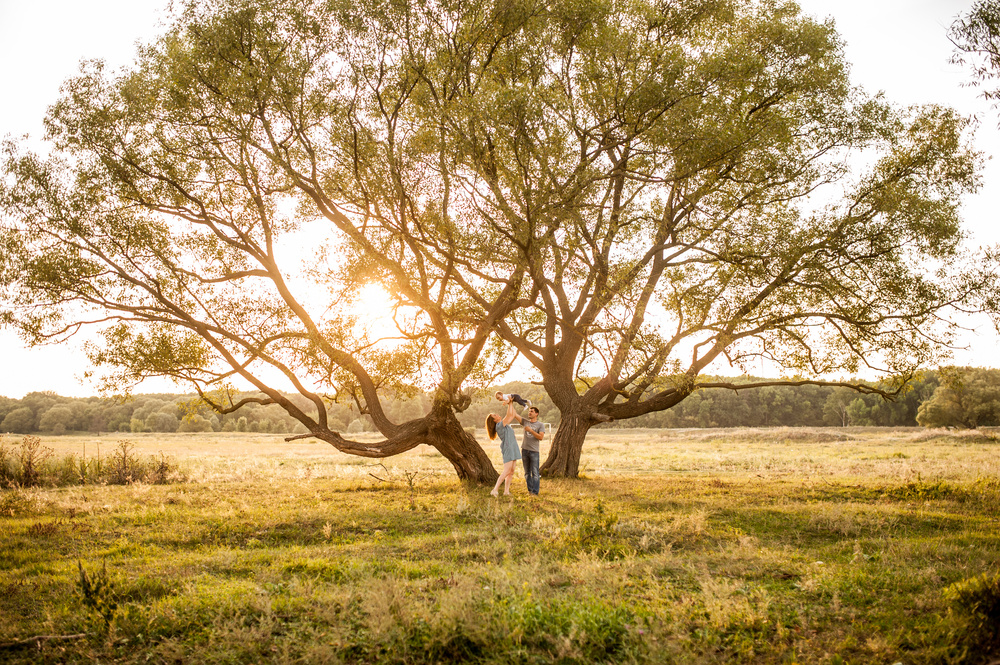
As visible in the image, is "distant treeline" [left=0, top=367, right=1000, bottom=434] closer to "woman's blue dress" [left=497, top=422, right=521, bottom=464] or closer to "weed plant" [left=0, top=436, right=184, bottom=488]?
"weed plant" [left=0, top=436, right=184, bottom=488]

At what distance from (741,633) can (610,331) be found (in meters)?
12.1

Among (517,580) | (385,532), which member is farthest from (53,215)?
(517,580)

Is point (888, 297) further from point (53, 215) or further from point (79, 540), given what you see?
point (53, 215)

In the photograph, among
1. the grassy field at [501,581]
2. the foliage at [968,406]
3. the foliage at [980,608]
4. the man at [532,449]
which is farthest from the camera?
the foliage at [968,406]

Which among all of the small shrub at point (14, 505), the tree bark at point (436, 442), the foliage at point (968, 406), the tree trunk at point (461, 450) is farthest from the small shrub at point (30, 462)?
the foliage at point (968, 406)

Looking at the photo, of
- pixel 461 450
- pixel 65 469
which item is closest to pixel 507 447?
pixel 461 450

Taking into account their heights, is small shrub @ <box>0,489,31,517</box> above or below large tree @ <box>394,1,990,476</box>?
below

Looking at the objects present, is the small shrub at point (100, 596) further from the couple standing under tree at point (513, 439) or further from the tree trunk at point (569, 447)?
the tree trunk at point (569, 447)

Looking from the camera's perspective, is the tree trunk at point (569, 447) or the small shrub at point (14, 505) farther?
the tree trunk at point (569, 447)

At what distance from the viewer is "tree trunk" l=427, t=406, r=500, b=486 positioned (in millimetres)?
16438

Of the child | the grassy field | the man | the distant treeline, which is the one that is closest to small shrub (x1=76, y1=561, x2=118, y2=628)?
the grassy field

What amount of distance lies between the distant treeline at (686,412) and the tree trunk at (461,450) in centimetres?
1634

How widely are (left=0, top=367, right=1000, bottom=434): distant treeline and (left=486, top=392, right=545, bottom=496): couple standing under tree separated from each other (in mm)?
18563

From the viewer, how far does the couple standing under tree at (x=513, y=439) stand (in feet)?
43.9
